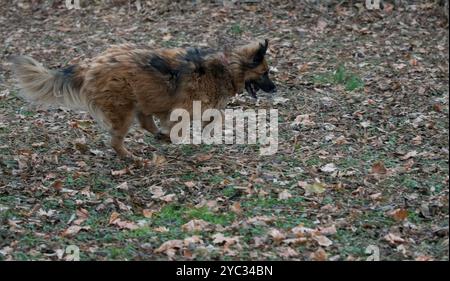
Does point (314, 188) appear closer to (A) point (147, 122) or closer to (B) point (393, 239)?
(B) point (393, 239)

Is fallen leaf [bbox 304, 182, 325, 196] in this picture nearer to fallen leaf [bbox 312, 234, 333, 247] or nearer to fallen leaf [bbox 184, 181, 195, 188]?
fallen leaf [bbox 312, 234, 333, 247]

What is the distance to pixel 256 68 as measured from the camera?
8.62m

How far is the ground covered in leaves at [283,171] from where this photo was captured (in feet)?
19.2

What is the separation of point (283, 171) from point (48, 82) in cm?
286

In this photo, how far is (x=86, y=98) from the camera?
7574mm

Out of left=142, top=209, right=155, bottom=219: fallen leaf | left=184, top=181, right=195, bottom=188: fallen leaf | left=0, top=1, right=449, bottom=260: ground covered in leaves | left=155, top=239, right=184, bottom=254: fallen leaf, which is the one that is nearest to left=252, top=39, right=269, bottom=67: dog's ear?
left=0, top=1, right=449, bottom=260: ground covered in leaves

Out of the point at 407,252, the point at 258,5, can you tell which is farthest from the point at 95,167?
the point at 258,5

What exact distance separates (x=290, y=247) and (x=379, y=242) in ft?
2.57

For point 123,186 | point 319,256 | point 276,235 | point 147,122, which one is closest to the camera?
point 319,256

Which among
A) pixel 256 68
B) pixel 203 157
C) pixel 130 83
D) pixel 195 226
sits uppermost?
pixel 130 83

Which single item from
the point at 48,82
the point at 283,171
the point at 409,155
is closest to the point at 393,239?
the point at 283,171

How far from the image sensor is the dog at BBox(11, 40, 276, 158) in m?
7.53

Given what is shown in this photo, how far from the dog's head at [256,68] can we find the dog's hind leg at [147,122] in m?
1.33

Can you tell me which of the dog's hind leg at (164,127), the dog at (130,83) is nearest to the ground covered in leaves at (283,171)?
the dog's hind leg at (164,127)
